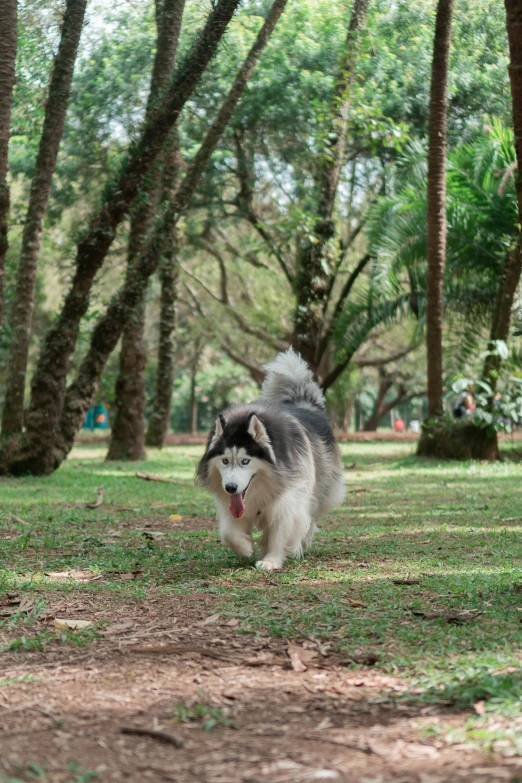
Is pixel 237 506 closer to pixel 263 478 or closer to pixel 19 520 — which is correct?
pixel 263 478

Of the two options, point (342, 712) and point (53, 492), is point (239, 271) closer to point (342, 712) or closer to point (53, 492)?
point (53, 492)

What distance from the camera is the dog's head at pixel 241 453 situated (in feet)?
20.3

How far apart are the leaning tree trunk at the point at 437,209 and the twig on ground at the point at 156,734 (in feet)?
43.6

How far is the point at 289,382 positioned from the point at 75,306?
579 cm

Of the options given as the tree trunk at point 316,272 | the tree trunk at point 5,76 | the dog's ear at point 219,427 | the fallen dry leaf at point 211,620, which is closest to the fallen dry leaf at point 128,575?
the dog's ear at point 219,427

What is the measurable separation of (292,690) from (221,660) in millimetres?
530

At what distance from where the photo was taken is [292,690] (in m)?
3.53

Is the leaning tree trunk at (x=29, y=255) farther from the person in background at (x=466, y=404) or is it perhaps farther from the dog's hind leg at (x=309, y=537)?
the person in background at (x=466, y=404)

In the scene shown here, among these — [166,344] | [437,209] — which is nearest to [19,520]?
[437,209]

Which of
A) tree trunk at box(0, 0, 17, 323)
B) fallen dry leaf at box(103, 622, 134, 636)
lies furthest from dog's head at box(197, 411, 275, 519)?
tree trunk at box(0, 0, 17, 323)

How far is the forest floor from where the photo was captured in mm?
2857

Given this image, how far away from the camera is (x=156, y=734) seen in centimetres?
304

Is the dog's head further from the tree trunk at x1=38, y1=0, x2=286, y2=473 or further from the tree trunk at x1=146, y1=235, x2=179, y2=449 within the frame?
the tree trunk at x1=146, y1=235, x2=179, y2=449

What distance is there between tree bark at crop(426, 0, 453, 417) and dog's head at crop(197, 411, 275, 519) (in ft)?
32.8
